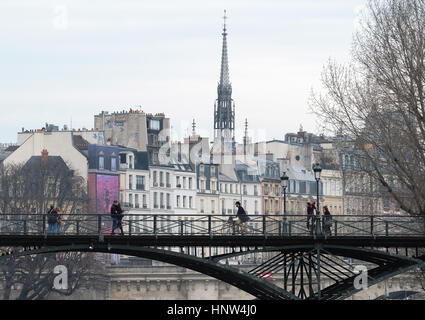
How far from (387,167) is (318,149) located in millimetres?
98168

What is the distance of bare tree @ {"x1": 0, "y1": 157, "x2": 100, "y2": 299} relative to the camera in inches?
3871

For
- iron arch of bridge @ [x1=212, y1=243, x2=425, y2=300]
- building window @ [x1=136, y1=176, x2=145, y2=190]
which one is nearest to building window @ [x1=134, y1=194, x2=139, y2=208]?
building window @ [x1=136, y1=176, x2=145, y2=190]

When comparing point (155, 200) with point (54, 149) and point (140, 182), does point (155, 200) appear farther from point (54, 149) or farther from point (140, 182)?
point (54, 149)

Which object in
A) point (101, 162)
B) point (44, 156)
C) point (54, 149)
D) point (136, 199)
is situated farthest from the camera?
point (136, 199)

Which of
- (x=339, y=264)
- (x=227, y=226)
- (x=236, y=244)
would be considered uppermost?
(x=227, y=226)

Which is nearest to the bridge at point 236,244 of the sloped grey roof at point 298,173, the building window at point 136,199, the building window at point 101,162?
the building window at point 101,162

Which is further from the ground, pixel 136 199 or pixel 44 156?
pixel 44 156

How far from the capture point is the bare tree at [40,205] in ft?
323

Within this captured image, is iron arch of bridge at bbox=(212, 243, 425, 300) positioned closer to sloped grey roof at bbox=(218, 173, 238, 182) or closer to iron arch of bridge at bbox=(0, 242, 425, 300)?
iron arch of bridge at bbox=(0, 242, 425, 300)

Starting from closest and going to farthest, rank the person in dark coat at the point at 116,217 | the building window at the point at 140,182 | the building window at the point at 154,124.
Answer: the person in dark coat at the point at 116,217
the building window at the point at 140,182
the building window at the point at 154,124

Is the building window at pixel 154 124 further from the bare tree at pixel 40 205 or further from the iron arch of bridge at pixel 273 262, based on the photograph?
the iron arch of bridge at pixel 273 262

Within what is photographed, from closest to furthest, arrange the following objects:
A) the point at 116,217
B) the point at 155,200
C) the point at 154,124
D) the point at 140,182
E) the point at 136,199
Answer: the point at 116,217 < the point at 136,199 < the point at 140,182 < the point at 155,200 < the point at 154,124

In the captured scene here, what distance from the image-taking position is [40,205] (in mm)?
104562

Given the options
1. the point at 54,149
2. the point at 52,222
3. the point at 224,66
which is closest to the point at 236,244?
the point at 52,222
